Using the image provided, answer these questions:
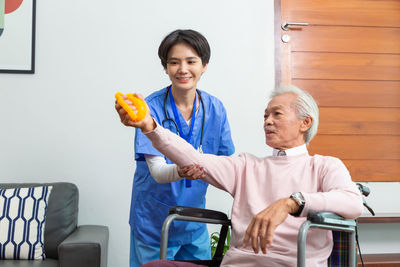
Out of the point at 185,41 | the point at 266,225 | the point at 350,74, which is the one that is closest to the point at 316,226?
the point at 266,225

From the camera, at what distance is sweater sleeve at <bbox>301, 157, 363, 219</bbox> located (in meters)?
1.26

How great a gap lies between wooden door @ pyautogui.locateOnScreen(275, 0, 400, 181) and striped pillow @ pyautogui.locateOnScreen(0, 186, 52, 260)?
1.62m

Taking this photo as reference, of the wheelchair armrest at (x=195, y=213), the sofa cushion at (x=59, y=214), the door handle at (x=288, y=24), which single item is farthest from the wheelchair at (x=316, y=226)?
the door handle at (x=288, y=24)

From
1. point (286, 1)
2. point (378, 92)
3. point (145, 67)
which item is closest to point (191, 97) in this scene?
point (145, 67)

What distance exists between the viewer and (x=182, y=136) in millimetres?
1762

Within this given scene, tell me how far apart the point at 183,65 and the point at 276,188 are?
577 mm

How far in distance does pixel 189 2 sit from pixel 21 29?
1.03m

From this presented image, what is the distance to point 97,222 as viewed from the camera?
8.91ft

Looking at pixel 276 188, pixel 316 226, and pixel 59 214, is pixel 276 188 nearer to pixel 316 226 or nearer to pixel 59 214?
pixel 316 226

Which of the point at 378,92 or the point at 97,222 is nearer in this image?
the point at 97,222

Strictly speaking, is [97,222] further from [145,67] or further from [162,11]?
[162,11]

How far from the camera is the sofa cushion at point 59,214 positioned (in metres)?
2.33

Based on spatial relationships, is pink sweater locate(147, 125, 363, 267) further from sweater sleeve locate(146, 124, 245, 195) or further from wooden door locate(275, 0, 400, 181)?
wooden door locate(275, 0, 400, 181)

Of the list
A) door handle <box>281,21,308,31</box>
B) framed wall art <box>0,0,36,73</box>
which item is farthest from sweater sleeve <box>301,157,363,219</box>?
framed wall art <box>0,0,36,73</box>
